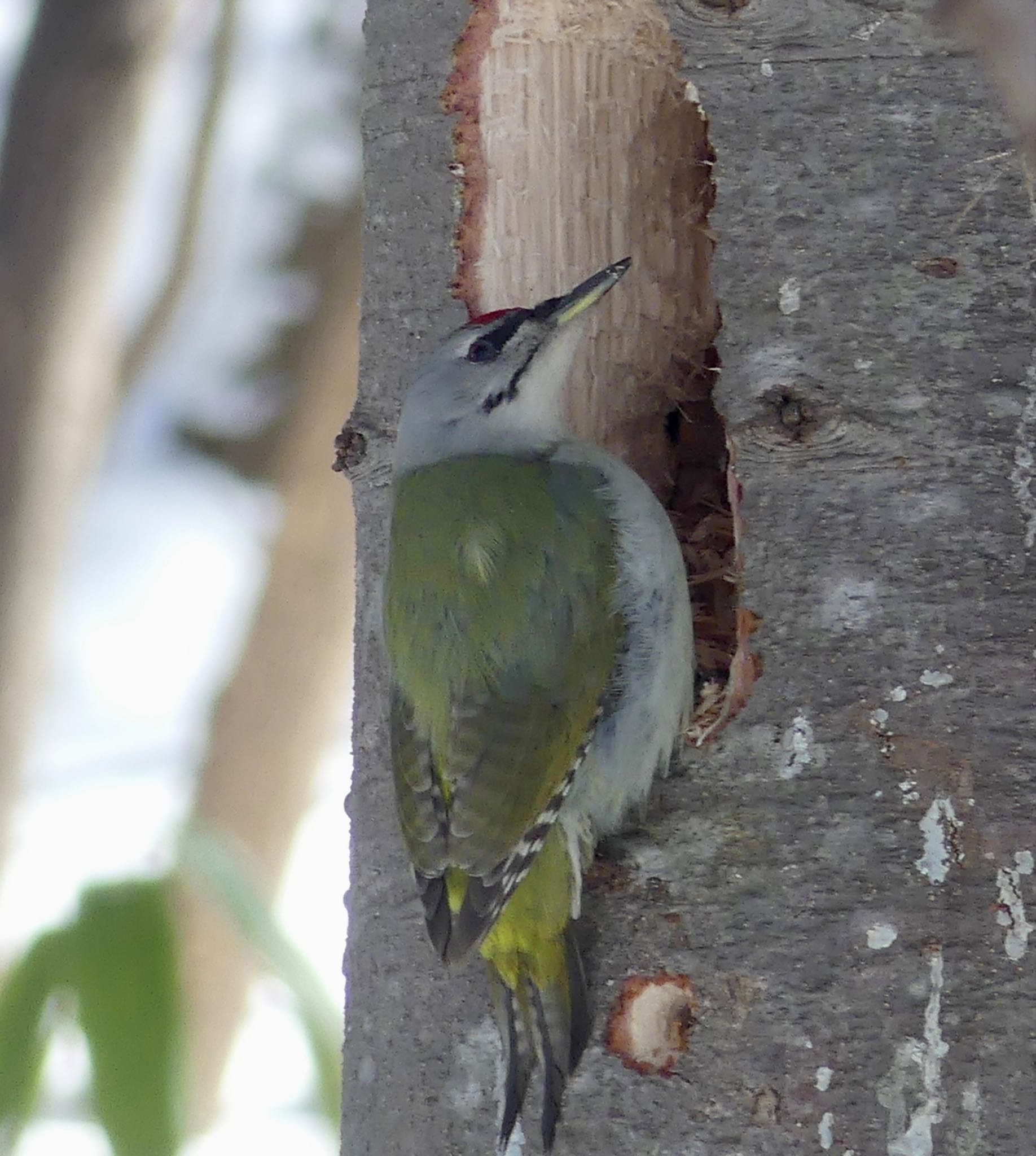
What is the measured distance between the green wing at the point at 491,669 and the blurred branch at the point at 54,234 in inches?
56.7

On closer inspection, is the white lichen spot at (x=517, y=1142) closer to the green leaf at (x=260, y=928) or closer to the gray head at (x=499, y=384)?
the green leaf at (x=260, y=928)

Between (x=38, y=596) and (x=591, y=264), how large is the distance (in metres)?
1.90

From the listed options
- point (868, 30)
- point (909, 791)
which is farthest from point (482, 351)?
point (909, 791)

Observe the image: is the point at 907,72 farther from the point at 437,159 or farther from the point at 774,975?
the point at 774,975

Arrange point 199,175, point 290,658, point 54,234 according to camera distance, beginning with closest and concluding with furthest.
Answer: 1. point 54,234
2. point 290,658
3. point 199,175

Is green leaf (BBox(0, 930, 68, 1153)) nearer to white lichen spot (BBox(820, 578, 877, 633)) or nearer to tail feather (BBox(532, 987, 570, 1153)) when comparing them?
tail feather (BBox(532, 987, 570, 1153))

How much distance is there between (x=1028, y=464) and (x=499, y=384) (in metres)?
0.87

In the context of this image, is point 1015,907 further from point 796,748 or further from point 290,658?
point 290,658

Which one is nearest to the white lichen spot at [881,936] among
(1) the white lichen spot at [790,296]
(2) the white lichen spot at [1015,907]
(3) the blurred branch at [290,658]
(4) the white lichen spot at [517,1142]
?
(2) the white lichen spot at [1015,907]

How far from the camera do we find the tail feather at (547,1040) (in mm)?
1775

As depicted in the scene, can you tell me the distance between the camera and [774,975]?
68.4 inches

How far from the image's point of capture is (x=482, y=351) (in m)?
Answer: 2.31

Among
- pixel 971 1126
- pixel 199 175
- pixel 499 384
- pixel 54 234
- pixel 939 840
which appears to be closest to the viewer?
pixel 971 1126

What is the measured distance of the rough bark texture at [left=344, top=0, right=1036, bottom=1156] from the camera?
1689 millimetres
